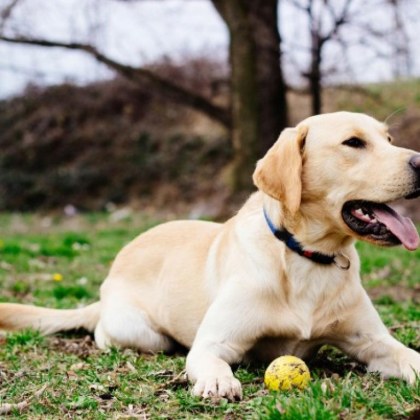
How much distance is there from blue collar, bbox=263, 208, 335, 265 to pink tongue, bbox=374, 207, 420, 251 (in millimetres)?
386

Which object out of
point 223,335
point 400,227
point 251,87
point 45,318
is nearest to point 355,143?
A: point 400,227

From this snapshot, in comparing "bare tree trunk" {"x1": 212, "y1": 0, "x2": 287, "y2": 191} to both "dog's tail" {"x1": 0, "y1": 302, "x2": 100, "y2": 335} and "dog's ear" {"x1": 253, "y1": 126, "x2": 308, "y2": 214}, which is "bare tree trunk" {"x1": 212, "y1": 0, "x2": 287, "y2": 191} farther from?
"dog's ear" {"x1": 253, "y1": 126, "x2": 308, "y2": 214}

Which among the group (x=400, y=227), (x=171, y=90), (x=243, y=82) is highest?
(x=243, y=82)

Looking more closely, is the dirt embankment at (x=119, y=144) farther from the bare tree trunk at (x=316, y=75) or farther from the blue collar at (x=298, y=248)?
the blue collar at (x=298, y=248)

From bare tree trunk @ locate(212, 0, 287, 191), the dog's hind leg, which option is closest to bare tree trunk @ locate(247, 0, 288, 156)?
bare tree trunk @ locate(212, 0, 287, 191)

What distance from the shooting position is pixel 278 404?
2893 millimetres

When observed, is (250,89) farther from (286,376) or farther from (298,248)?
(286,376)

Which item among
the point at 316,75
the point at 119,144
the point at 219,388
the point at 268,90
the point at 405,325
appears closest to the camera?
the point at 219,388

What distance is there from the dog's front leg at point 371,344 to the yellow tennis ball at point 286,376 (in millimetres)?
517

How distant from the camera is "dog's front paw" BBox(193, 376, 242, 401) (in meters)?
3.25

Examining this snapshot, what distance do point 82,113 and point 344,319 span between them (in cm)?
1726

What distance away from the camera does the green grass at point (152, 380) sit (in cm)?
295

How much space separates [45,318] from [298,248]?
2042 millimetres

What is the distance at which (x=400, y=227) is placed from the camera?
11.7ft
